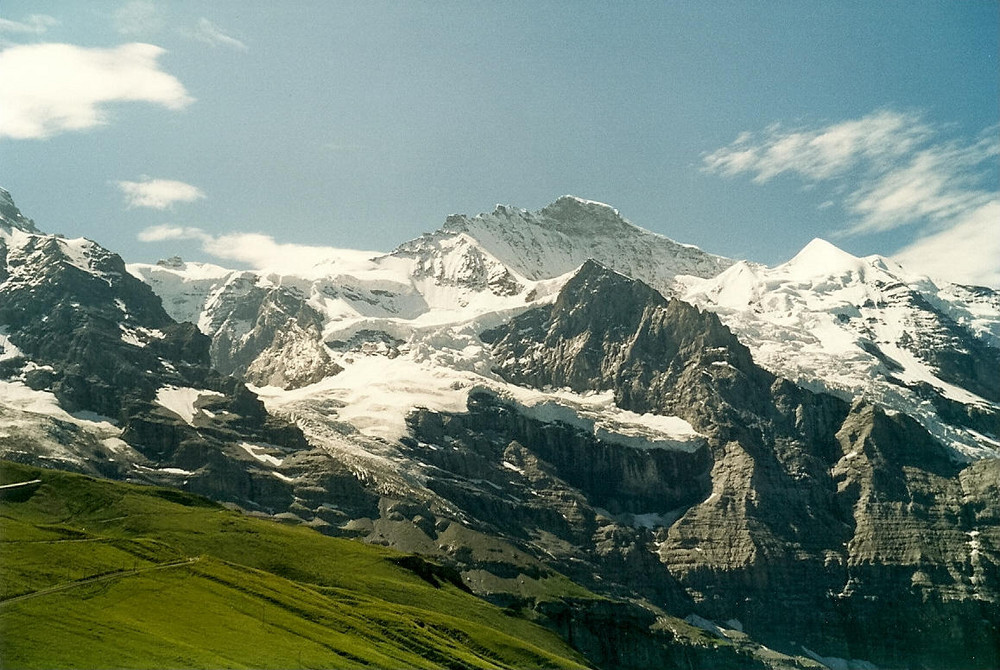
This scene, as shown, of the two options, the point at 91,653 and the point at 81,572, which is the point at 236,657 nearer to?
the point at 91,653

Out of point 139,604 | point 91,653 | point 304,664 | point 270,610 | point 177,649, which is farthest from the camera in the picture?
point 270,610

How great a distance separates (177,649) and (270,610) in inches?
1685

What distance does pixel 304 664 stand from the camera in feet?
545

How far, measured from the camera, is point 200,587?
651 ft

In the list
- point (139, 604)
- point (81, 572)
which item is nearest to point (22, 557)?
point (81, 572)

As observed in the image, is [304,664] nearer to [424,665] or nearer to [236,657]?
[236,657]

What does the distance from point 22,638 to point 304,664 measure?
3848 cm

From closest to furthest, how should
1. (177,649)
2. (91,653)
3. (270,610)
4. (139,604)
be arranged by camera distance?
(91,653), (177,649), (139,604), (270,610)

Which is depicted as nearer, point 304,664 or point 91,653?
point 91,653

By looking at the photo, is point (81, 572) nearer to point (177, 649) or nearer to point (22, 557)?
point (22, 557)

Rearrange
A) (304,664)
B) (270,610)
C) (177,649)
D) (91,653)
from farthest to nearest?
(270,610) < (304,664) < (177,649) < (91,653)

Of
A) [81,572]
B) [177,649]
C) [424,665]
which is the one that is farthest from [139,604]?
[424,665]

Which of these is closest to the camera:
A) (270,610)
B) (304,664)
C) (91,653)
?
(91,653)

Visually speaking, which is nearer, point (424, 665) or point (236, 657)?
point (236, 657)
